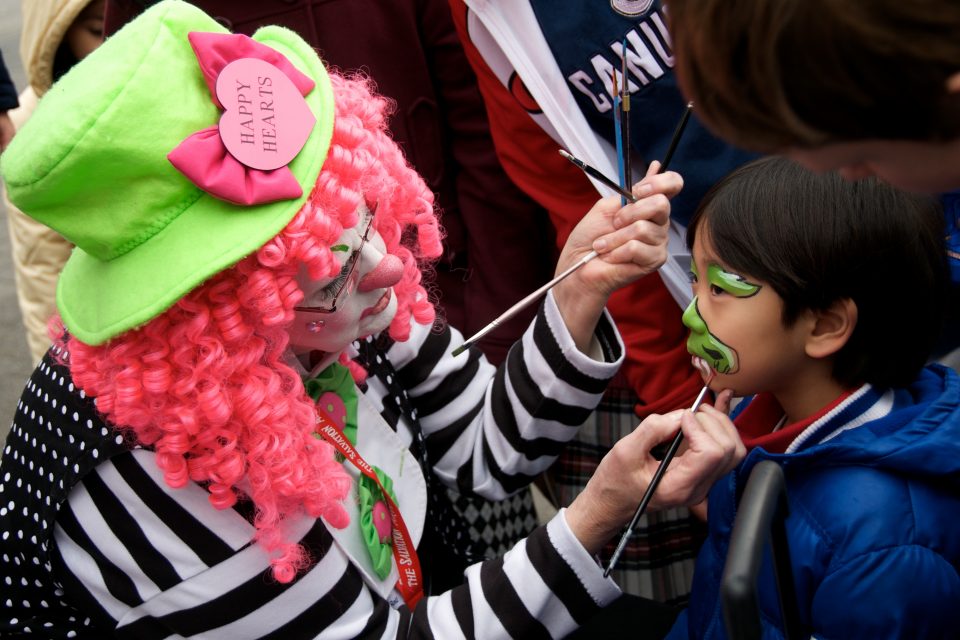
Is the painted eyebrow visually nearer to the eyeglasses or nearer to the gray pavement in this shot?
the eyeglasses

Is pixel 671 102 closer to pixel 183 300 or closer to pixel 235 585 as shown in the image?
pixel 183 300

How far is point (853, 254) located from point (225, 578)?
3.05ft

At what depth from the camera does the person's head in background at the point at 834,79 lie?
0.61 meters

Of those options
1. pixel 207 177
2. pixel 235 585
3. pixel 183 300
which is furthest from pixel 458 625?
pixel 207 177

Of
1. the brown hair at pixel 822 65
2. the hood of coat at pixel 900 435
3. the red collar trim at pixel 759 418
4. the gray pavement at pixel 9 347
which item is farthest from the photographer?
the gray pavement at pixel 9 347

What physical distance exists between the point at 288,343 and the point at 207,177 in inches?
11.7

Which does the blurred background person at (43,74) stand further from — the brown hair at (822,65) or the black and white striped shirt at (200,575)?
the brown hair at (822,65)

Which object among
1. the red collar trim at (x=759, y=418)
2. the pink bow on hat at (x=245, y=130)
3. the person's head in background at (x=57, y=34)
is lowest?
the red collar trim at (x=759, y=418)

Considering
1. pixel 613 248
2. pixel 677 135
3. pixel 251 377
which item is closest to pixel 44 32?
pixel 251 377

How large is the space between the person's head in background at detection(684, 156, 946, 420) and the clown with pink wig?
0.11m

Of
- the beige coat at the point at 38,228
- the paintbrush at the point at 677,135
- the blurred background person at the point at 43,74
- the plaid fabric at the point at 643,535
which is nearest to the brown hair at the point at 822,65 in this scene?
the paintbrush at the point at 677,135

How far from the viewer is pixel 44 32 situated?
2.36m

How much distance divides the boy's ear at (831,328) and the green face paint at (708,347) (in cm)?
10

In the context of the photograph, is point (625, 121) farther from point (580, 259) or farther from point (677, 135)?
point (580, 259)
